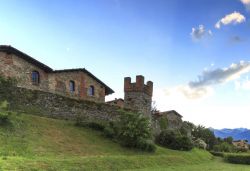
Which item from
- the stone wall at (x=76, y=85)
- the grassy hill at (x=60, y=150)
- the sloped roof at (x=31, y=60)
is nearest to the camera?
the grassy hill at (x=60, y=150)

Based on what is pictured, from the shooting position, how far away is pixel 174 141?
39781 mm

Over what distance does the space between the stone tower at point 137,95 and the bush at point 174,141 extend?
11.5 ft

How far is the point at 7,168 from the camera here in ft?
53.7

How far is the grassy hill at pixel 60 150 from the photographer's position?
62.5ft

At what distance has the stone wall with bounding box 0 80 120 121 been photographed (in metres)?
28.9

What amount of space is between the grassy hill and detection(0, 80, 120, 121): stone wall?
1482mm

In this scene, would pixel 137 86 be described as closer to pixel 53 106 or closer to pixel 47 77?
pixel 53 106

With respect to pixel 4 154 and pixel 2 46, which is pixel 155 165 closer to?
pixel 4 154

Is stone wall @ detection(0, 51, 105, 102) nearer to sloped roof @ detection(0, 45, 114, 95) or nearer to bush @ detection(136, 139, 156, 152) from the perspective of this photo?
sloped roof @ detection(0, 45, 114, 95)

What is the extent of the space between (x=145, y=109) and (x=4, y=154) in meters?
21.9

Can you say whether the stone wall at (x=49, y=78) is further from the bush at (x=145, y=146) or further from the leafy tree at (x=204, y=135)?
the leafy tree at (x=204, y=135)

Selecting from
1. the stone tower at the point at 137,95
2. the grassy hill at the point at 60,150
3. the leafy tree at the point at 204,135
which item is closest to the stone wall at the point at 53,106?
the grassy hill at the point at 60,150

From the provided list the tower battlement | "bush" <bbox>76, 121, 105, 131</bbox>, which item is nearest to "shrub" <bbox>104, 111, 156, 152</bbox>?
"bush" <bbox>76, 121, 105, 131</bbox>

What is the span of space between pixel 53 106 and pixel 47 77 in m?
11.9
